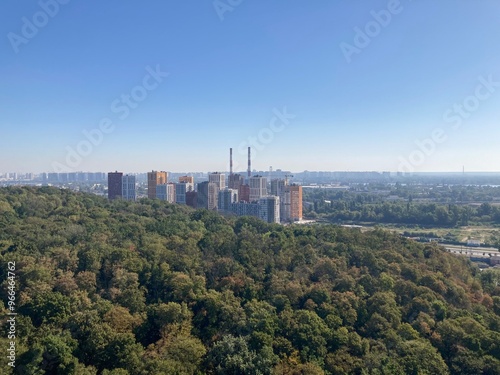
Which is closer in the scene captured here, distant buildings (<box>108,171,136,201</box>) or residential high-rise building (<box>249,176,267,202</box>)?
residential high-rise building (<box>249,176,267,202</box>)

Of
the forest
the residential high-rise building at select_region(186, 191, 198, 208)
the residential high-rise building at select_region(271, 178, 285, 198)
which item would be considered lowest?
the forest

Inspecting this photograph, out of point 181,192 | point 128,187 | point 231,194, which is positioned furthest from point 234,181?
point 128,187

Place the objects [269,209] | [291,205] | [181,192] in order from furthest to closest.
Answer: [181,192] < [291,205] < [269,209]

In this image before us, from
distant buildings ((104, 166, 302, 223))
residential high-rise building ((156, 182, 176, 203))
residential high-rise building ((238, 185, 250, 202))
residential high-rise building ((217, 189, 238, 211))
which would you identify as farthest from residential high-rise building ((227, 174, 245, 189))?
residential high-rise building ((156, 182, 176, 203))

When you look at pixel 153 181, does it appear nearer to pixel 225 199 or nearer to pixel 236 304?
pixel 225 199

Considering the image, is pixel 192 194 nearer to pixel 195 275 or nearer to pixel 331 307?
pixel 195 275

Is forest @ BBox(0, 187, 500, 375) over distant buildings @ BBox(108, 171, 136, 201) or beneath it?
beneath

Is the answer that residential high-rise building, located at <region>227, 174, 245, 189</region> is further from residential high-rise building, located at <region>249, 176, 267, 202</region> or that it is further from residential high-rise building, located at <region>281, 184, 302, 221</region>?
residential high-rise building, located at <region>281, 184, 302, 221</region>

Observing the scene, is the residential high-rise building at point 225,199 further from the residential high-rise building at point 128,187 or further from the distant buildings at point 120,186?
the residential high-rise building at point 128,187
